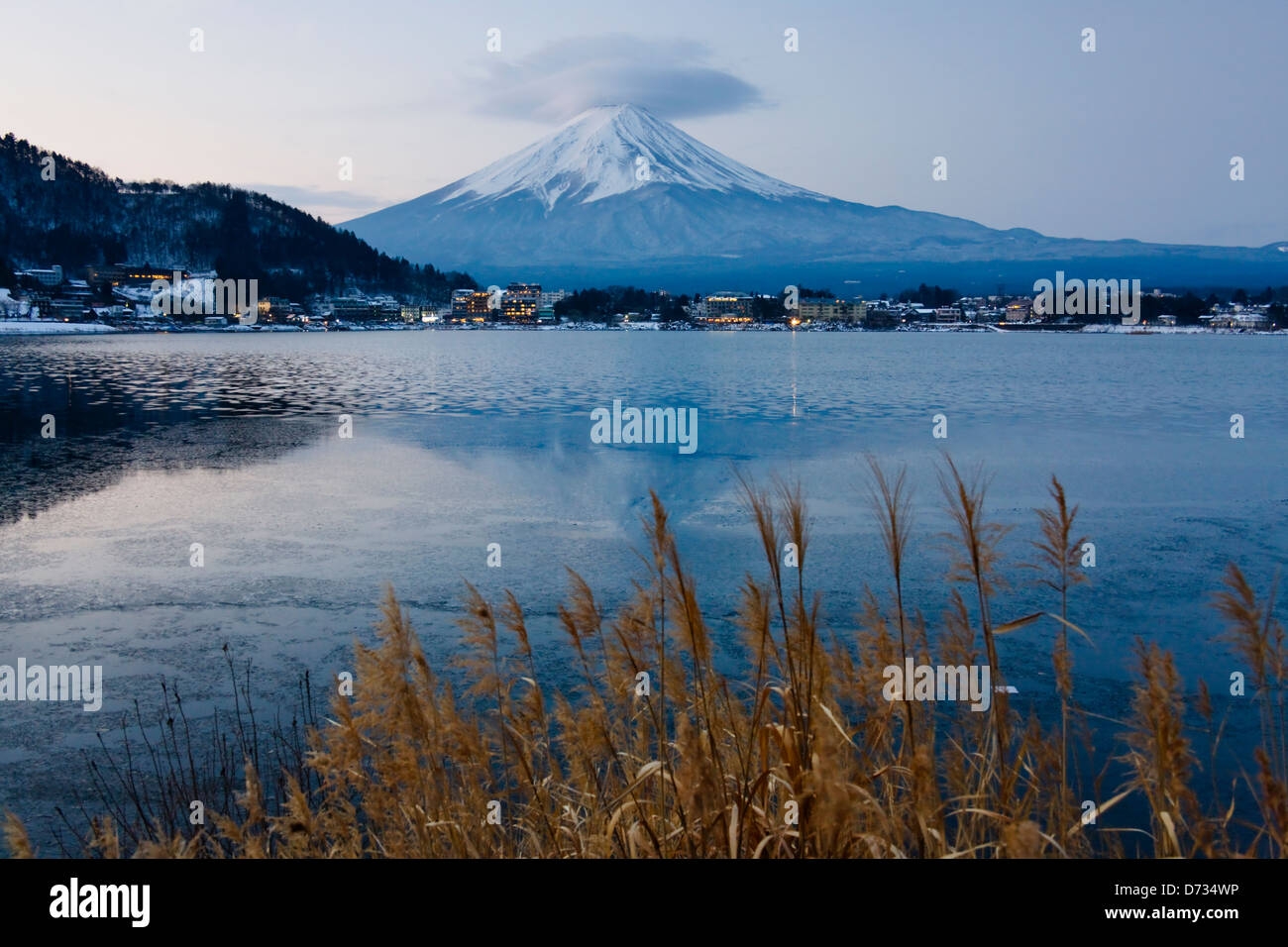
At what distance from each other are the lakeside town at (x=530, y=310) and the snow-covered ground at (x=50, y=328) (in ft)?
1.93

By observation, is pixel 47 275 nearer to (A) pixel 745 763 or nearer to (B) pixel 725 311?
(B) pixel 725 311

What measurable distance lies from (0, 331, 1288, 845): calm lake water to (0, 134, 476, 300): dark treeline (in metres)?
120

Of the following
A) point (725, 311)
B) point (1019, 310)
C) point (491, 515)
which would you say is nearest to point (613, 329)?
point (725, 311)

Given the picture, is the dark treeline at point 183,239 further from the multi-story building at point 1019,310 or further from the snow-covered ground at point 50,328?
the multi-story building at point 1019,310

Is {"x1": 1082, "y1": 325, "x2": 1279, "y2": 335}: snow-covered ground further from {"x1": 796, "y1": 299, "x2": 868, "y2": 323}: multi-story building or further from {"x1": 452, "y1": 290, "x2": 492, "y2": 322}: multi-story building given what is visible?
{"x1": 452, "y1": 290, "x2": 492, "y2": 322}: multi-story building

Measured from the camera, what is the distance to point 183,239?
14900cm

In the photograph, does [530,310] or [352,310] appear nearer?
[352,310]

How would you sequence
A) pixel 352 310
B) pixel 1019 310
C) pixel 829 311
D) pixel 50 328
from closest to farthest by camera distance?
pixel 50 328
pixel 1019 310
pixel 352 310
pixel 829 311

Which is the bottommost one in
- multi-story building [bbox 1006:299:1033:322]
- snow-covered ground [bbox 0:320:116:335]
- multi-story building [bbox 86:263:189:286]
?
snow-covered ground [bbox 0:320:116:335]

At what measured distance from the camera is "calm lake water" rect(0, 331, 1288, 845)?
6.54 metres

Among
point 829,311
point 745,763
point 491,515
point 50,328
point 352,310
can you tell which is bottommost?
point 491,515

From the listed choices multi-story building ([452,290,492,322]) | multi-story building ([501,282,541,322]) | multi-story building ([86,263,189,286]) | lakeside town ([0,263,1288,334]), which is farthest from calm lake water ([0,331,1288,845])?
multi-story building ([452,290,492,322])

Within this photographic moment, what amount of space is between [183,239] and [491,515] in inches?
6294
